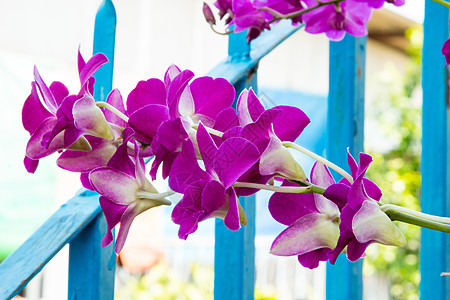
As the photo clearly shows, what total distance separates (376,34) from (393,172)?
8.97ft

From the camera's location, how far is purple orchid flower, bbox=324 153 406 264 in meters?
0.24

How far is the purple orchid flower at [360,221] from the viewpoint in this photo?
0.24 m

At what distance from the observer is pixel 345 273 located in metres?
0.80

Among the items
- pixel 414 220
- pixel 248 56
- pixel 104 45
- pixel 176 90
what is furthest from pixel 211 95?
pixel 248 56

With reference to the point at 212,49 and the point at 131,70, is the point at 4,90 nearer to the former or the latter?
the point at 131,70

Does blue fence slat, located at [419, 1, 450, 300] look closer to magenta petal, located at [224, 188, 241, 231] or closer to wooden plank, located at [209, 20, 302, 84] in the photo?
wooden plank, located at [209, 20, 302, 84]

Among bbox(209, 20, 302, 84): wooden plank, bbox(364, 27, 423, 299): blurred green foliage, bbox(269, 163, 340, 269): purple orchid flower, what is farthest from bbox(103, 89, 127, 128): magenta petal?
bbox(364, 27, 423, 299): blurred green foliage

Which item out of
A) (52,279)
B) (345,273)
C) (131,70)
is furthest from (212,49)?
(345,273)

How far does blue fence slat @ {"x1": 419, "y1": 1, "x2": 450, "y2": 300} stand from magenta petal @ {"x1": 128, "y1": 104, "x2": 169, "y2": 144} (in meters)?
0.64

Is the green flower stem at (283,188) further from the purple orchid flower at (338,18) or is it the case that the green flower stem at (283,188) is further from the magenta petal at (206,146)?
the purple orchid flower at (338,18)

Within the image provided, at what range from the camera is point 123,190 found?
0.28 meters

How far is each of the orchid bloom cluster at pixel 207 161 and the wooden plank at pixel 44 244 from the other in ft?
0.91

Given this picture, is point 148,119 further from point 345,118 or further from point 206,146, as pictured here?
point 345,118

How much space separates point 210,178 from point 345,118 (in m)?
0.61
